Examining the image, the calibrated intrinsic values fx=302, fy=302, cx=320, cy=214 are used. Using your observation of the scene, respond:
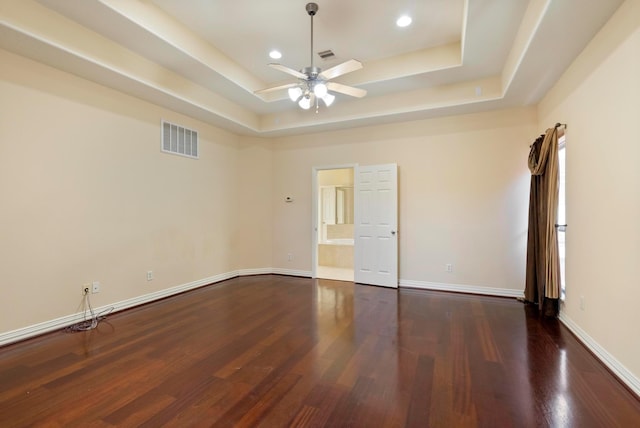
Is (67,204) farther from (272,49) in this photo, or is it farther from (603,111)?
(603,111)

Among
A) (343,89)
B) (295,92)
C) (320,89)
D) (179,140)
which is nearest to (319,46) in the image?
(343,89)

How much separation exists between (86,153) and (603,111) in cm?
534

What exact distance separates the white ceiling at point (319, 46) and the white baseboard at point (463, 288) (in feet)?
9.09

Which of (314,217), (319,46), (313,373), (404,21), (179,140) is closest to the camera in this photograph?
(313,373)

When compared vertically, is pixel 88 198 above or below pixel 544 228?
above

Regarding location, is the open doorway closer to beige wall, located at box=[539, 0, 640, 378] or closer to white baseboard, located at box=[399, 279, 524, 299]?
white baseboard, located at box=[399, 279, 524, 299]

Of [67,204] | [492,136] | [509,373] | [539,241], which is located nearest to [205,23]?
[67,204]

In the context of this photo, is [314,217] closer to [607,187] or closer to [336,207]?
[336,207]

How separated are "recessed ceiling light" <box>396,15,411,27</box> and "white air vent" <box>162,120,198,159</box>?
3.52 meters

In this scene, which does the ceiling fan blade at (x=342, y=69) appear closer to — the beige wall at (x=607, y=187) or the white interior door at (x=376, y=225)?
the beige wall at (x=607, y=187)

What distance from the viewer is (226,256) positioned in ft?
19.1

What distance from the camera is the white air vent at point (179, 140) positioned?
4.60 meters

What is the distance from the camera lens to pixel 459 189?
4.89 meters

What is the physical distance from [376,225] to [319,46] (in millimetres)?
2960
